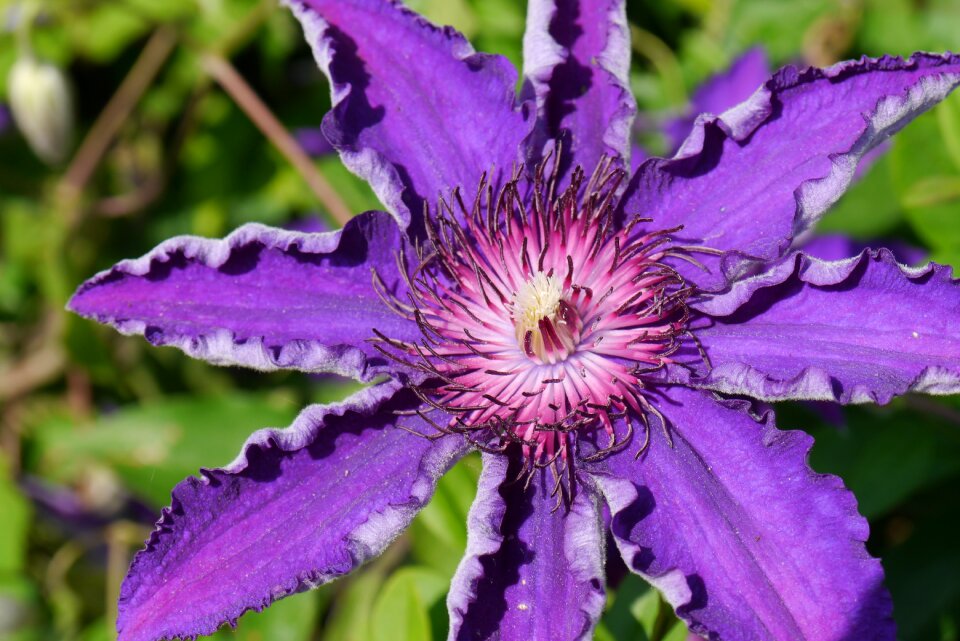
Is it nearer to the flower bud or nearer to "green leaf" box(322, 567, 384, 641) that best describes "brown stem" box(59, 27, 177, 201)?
the flower bud

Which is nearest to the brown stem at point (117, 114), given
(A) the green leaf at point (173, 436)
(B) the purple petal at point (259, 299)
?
(A) the green leaf at point (173, 436)

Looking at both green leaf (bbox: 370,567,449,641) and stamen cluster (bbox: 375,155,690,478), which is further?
green leaf (bbox: 370,567,449,641)

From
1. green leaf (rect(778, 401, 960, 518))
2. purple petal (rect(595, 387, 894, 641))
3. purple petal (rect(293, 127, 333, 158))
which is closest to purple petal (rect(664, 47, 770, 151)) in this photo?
green leaf (rect(778, 401, 960, 518))

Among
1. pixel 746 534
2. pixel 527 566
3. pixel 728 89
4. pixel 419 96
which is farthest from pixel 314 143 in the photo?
pixel 746 534

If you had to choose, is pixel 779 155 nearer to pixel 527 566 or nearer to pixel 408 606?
pixel 527 566

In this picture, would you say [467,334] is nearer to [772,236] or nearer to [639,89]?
[772,236]

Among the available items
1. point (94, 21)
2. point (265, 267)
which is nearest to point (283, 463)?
point (265, 267)
